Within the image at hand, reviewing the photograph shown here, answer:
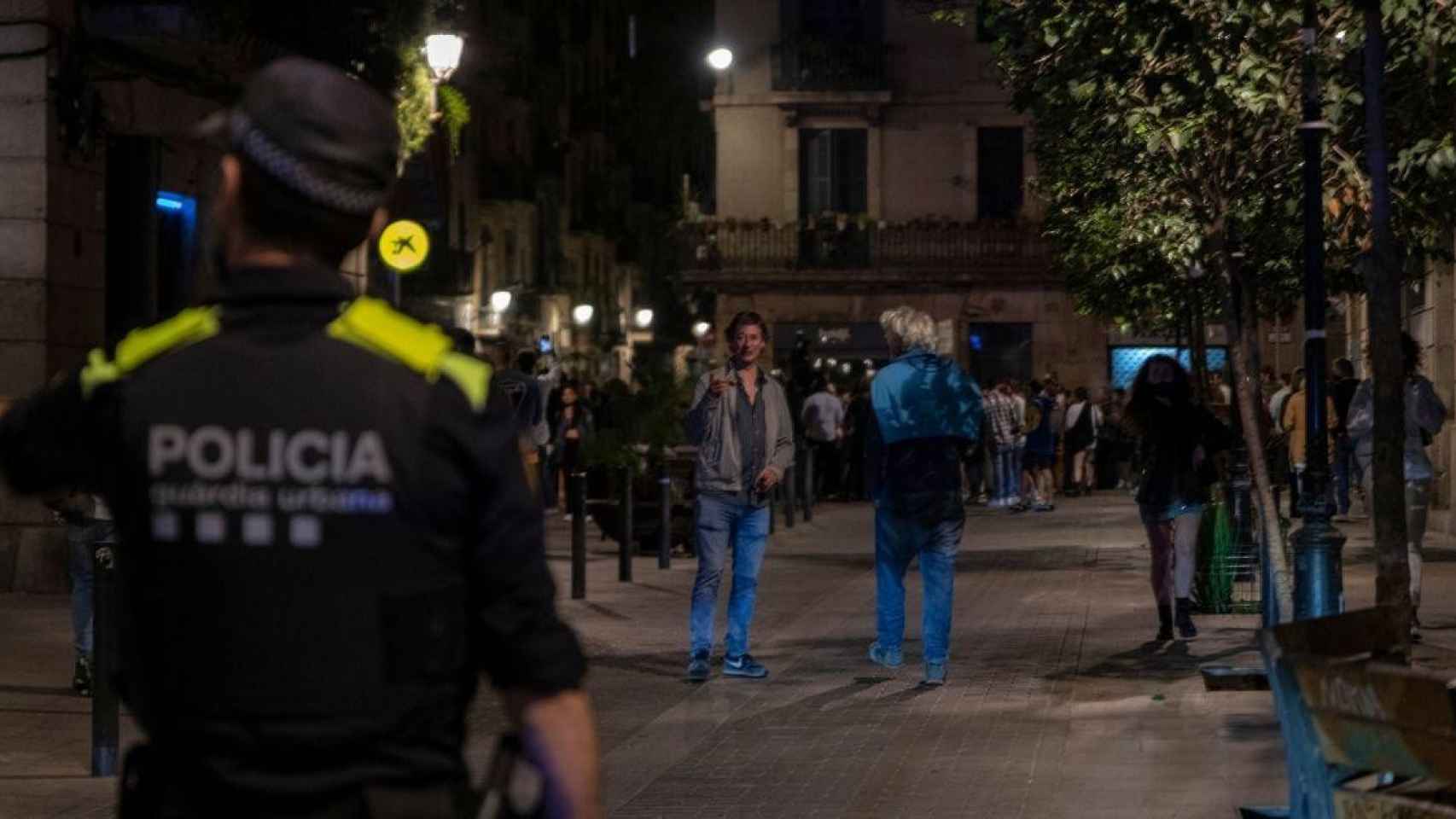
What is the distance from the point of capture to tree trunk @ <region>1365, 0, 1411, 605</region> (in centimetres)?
1127

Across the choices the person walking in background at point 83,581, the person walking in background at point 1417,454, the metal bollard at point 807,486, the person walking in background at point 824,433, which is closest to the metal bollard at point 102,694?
the person walking in background at point 83,581

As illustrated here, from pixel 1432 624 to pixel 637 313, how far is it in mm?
64316

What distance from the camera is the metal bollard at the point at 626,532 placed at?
21.2 m

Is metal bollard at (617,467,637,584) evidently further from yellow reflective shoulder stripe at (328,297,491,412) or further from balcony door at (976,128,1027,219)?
balcony door at (976,128,1027,219)

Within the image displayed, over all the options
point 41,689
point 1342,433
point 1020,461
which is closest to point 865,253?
point 1020,461

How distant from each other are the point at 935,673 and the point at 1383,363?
324cm

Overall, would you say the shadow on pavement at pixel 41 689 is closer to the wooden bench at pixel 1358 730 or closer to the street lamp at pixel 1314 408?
the street lamp at pixel 1314 408

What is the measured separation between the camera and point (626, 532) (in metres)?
21.3

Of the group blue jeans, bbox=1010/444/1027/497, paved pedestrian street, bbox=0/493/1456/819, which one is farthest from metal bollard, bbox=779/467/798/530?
paved pedestrian street, bbox=0/493/1456/819

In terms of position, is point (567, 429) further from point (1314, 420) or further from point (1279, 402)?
point (1314, 420)

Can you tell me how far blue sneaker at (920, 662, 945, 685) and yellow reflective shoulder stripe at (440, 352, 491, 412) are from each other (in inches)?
408

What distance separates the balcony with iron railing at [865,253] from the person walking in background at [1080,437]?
12.6 meters

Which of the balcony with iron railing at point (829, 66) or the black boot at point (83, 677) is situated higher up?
the balcony with iron railing at point (829, 66)

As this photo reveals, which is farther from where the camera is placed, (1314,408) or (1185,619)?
(1185,619)
